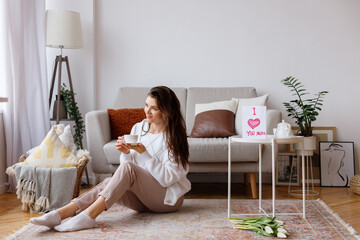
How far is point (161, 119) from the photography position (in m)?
2.57

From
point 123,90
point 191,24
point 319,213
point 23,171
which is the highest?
point 191,24

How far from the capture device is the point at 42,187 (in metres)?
2.88

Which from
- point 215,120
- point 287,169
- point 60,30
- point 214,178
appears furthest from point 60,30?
point 287,169

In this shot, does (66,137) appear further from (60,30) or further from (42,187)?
(60,30)

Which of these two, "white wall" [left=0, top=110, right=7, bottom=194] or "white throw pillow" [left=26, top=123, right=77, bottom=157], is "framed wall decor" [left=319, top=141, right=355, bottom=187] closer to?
"white throw pillow" [left=26, top=123, right=77, bottom=157]

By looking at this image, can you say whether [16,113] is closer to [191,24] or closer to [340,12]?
[191,24]

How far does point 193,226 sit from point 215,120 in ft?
4.40

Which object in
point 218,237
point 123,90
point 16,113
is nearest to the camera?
point 218,237

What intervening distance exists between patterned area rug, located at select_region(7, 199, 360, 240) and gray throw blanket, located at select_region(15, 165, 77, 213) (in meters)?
0.39

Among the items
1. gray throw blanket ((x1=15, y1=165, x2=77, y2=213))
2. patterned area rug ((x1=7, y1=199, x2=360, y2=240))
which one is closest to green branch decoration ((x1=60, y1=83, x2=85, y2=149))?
gray throw blanket ((x1=15, y1=165, x2=77, y2=213))

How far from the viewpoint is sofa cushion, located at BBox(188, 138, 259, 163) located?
10.5 ft

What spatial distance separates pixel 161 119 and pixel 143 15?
1.98 meters

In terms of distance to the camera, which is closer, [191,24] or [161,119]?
[161,119]

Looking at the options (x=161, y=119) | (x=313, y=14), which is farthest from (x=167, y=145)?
(x=313, y=14)
